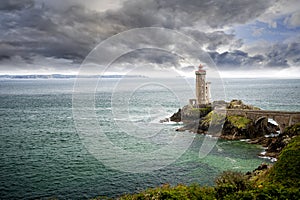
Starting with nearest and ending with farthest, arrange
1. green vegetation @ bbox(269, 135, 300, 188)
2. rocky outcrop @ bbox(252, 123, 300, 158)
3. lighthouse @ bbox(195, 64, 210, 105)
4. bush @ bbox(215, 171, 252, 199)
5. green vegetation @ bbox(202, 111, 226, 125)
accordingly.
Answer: bush @ bbox(215, 171, 252, 199) < green vegetation @ bbox(269, 135, 300, 188) < rocky outcrop @ bbox(252, 123, 300, 158) < green vegetation @ bbox(202, 111, 226, 125) < lighthouse @ bbox(195, 64, 210, 105)

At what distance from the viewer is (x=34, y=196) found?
28.5 metres

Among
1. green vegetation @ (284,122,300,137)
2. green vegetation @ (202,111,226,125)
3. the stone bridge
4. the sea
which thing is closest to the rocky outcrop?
green vegetation @ (284,122,300,137)

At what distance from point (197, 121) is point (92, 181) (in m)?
39.0

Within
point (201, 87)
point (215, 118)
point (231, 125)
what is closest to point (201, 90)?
point (201, 87)

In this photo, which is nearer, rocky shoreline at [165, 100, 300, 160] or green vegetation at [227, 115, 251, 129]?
rocky shoreline at [165, 100, 300, 160]

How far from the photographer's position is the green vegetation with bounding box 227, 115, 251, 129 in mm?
56594

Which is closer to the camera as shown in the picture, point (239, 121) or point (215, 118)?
point (239, 121)

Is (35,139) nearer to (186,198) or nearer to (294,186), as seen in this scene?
(186,198)

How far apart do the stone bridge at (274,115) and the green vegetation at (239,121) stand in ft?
4.57

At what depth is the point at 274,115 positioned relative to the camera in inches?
2200

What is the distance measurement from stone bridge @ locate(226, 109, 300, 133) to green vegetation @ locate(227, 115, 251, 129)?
1.39 metres

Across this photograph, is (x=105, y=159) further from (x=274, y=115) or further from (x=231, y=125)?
(x=274, y=115)

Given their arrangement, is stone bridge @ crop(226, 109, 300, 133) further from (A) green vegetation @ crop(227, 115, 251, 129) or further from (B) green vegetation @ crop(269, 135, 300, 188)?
(B) green vegetation @ crop(269, 135, 300, 188)

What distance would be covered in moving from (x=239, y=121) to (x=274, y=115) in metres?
7.16
